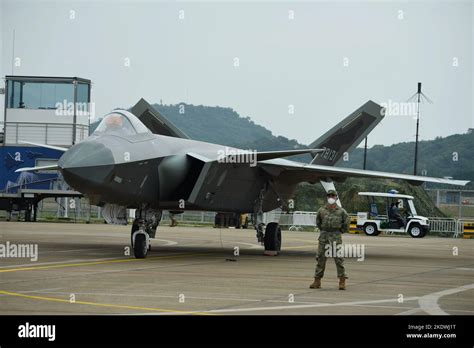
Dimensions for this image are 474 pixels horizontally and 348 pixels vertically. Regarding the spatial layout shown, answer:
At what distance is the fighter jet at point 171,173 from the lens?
1873cm

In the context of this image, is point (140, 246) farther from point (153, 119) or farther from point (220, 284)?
point (153, 119)

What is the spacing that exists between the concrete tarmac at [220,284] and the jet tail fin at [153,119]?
12.3ft

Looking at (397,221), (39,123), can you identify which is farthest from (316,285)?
(39,123)

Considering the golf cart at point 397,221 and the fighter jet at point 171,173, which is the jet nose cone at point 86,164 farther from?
the golf cart at point 397,221

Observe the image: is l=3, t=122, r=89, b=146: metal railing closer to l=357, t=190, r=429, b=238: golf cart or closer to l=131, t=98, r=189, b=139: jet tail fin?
l=357, t=190, r=429, b=238: golf cart

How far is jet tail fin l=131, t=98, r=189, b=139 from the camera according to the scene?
2600 cm

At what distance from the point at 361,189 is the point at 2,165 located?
24157 mm

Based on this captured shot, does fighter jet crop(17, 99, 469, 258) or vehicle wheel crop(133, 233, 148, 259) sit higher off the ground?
fighter jet crop(17, 99, 469, 258)

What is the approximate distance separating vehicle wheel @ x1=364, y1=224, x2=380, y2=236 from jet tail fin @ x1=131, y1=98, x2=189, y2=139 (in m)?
21.4

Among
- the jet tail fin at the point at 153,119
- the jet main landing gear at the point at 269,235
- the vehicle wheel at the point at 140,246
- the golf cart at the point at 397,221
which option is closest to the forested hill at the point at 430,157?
the golf cart at the point at 397,221

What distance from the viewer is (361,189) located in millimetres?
59875

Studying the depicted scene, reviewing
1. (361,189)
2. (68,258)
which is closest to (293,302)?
(68,258)

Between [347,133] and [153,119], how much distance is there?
20.1ft
